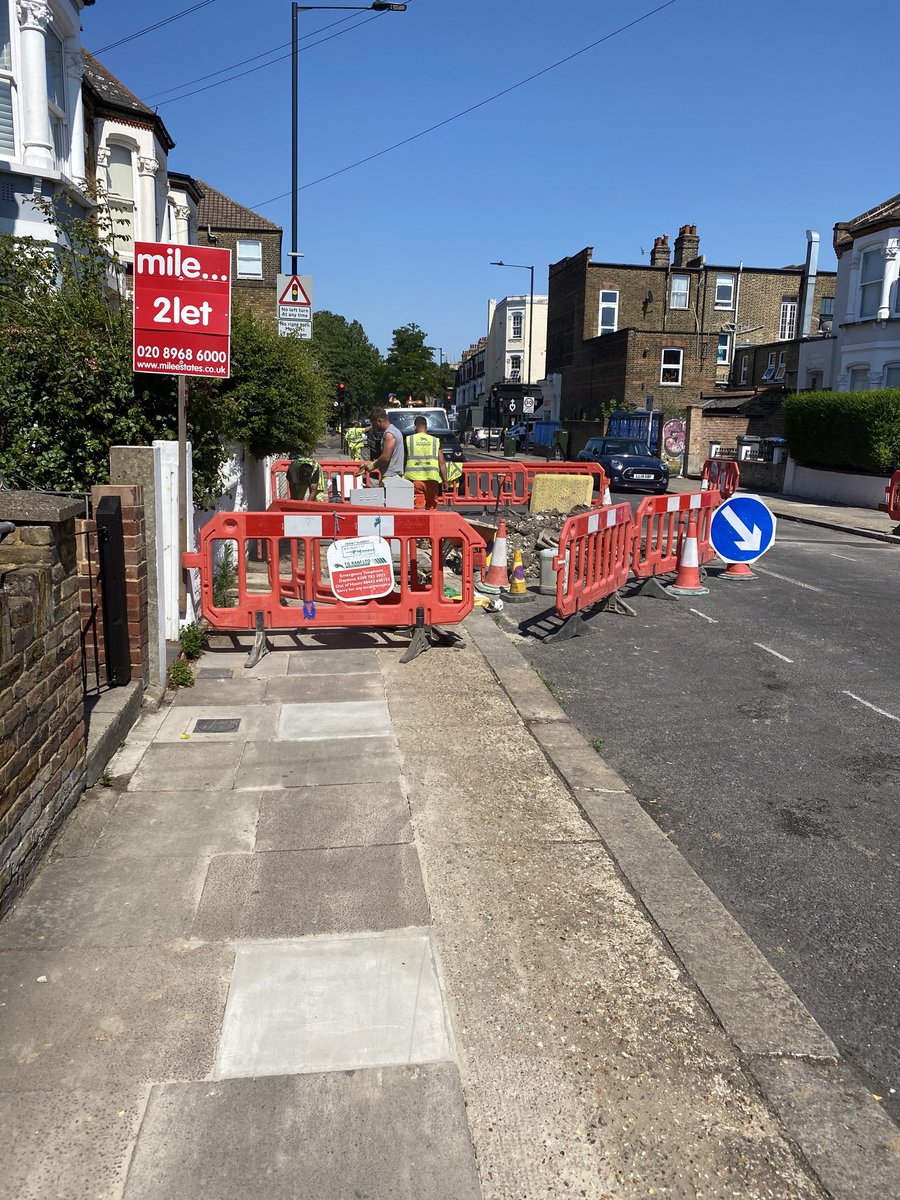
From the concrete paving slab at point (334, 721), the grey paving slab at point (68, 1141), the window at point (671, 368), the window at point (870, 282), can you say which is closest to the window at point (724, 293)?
the window at point (671, 368)

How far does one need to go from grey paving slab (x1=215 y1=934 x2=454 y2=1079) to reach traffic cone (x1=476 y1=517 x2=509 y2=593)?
7293 mm

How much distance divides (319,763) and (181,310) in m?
3.65

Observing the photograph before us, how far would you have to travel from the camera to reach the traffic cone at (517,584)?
35.2 feet

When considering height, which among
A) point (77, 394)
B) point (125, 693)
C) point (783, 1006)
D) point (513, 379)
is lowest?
point (783, 1006)

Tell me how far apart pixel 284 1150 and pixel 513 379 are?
276 ft

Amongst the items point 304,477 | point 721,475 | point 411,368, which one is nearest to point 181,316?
point 304,477

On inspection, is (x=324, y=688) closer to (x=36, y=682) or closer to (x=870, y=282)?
(x=36, y=682)

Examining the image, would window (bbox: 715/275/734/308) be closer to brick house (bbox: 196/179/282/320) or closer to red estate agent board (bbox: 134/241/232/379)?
brick house (bbox: 196/179/282/320)

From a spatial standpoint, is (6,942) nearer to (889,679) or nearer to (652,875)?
(652,875)

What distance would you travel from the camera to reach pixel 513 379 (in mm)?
83625

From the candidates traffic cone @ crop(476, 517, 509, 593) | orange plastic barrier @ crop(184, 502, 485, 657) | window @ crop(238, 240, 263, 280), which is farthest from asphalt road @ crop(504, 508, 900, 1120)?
window @ crop(238, 240, 263, 280)

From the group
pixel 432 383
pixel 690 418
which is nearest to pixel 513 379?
pixel 432 383

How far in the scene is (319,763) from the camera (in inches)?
216

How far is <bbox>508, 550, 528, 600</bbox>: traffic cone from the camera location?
10.7 metres
